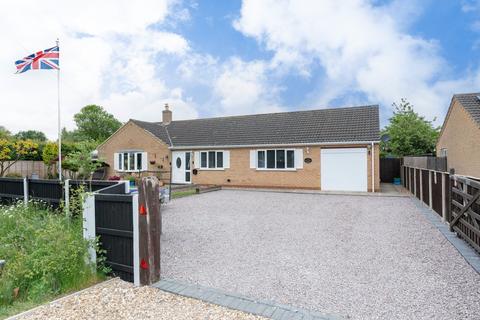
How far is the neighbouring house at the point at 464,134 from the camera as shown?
12730mm

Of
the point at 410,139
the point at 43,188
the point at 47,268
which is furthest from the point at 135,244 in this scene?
the point at 410,139

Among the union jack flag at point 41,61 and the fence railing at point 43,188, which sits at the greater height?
the union jack flag at point 41,61

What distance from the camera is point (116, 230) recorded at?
4652 millimetres

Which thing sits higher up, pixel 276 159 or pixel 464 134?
pixel 464 134

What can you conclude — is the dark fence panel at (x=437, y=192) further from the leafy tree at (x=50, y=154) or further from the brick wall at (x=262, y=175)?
the leafy tree at (x=50, y=154)

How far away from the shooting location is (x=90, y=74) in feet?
47.5

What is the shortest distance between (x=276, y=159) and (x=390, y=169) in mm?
10321

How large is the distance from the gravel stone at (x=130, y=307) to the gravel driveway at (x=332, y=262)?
1.88ft

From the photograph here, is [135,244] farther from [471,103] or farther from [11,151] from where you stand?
[11,151]

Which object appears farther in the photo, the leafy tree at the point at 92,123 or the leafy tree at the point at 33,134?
the leafy tree at the point at 33,134

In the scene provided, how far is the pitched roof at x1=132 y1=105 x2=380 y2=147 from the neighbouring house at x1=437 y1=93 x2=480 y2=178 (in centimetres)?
380

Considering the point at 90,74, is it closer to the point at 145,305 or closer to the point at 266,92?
the point at 266,92

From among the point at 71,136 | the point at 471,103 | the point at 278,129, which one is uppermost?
the point at 71,136

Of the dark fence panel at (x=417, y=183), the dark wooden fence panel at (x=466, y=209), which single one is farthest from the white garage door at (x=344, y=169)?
the dark wooden fence panel at (x=466, y=209)
